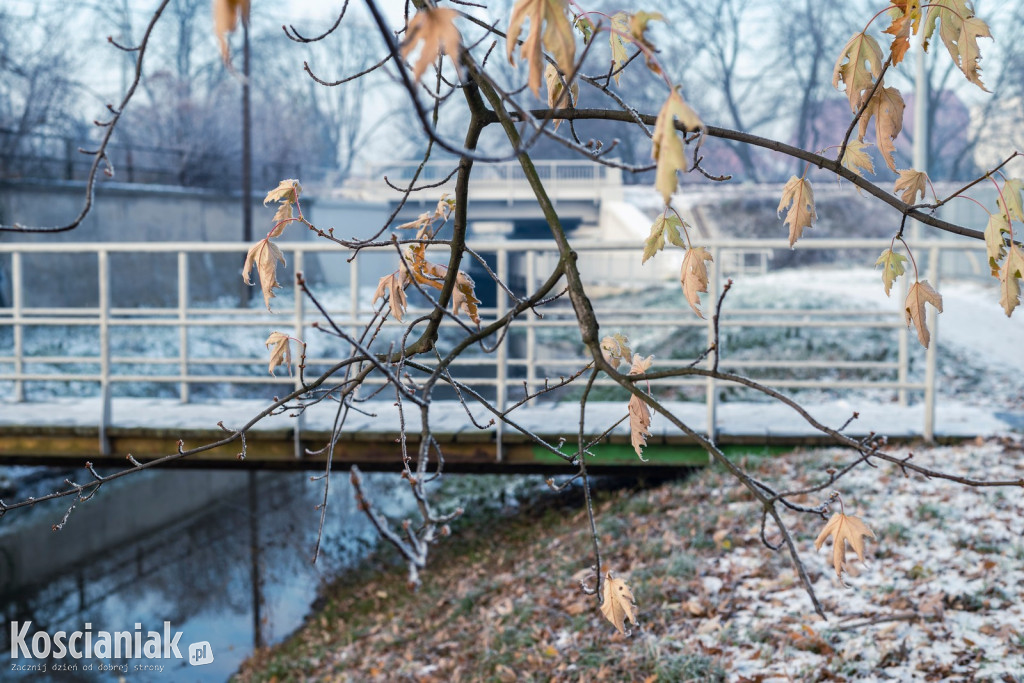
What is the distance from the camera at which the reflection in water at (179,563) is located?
7.79m

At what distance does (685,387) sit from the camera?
9773 mm

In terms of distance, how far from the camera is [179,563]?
9.35 metres

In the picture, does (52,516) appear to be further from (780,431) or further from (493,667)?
(780,431)

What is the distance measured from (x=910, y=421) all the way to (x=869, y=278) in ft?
36.9

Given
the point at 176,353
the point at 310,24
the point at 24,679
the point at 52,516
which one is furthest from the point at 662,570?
the point at 310,24

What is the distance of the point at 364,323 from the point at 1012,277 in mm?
5005

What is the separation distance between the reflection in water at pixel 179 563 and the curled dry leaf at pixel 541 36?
23.0ft

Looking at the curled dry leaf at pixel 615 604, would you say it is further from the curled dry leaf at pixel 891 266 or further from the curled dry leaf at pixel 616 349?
the curled dry leaf at pixel 891 266

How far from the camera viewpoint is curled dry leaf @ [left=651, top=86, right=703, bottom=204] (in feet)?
2.53

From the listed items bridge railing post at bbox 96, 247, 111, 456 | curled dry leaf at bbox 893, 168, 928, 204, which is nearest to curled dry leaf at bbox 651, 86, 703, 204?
curled dry leaf at bbox 893, 168, 928, 204

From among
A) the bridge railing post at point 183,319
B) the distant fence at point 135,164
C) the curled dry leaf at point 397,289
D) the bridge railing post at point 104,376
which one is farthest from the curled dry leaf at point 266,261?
the distant fence at point 135,164

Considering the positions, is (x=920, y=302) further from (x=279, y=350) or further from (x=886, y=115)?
(x=279, y=350)

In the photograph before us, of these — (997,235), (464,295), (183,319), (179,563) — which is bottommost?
(179,563)

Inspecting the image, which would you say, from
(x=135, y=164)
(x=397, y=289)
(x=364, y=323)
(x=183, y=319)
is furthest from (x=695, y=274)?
(x=135, y=164)
